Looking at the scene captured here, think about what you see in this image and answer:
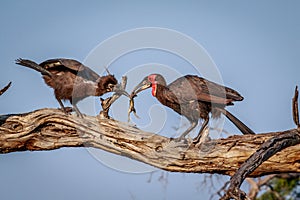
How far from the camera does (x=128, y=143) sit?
6.07 metres

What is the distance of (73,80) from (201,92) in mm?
1733

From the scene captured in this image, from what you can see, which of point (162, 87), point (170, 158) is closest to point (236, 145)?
point (170, 158)

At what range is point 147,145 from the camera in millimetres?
6055

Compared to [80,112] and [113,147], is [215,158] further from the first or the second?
[80,112]

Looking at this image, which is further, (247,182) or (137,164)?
(247,182)

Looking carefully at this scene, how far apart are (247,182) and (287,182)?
81cm

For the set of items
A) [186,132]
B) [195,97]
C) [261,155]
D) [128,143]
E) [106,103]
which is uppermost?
[195,97]

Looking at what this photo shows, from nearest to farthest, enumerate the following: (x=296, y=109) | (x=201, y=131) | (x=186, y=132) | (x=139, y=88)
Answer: (x=296, y=109) → (x=201, y=131) → (x=186, y=132) → (x=139, y=88)

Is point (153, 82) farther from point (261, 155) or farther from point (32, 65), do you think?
point (261, 155)

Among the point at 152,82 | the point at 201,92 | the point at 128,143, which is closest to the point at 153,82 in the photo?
the point at 152,82

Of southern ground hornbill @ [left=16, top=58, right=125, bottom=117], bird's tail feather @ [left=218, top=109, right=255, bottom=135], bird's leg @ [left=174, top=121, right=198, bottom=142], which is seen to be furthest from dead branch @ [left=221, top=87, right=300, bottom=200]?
southern ground hornbill @ [left=16, top=58, right=125, bottom=117]

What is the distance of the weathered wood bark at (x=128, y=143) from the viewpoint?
5961 mm

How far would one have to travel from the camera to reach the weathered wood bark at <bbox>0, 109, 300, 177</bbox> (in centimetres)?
596

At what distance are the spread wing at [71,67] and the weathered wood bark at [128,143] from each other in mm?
1062
